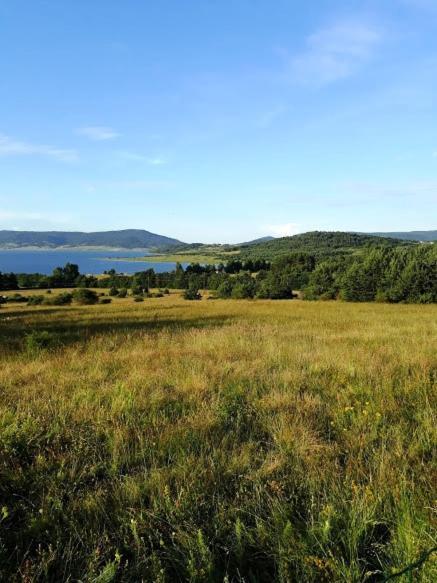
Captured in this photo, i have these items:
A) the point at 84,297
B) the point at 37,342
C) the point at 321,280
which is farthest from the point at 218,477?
the point at 321,280

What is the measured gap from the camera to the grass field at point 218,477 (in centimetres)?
212

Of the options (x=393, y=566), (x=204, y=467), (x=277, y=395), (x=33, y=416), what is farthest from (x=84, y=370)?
(x=393, y=566)

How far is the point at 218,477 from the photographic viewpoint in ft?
9.53

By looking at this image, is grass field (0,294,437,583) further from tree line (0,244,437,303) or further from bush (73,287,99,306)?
tree line (0,244,437,303)

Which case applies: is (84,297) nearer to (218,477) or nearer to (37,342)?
(37,342)

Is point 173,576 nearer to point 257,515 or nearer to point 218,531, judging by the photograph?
point 218,531

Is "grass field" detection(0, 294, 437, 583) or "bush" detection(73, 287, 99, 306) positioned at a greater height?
"grass field" detection(0, 294, 437, 583)

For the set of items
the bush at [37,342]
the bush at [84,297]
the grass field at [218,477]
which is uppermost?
the grass field at [218,477]

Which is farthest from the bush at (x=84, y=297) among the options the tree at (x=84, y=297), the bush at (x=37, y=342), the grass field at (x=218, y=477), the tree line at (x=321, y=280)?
the grass field at (x=218, y=477)

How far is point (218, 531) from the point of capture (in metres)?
2.32

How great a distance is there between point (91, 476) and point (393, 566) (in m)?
2.20

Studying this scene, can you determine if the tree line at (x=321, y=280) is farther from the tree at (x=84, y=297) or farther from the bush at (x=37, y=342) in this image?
the bush at (x=37, y=342)

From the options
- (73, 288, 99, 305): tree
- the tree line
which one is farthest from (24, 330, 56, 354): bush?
the tree line

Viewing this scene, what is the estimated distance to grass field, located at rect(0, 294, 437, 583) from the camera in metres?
2.12
